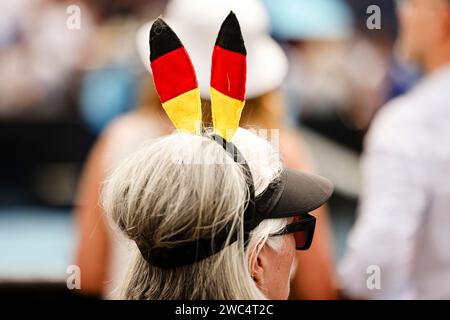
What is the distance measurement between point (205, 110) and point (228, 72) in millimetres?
866

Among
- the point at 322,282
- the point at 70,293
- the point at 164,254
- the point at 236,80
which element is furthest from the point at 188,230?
the point at 70,293

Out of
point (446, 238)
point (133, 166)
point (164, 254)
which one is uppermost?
point (133, 166)

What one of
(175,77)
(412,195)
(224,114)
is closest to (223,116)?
(224,114)

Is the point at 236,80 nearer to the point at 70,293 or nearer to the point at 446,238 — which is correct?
the point at 446,238

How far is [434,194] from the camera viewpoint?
269 centimetres

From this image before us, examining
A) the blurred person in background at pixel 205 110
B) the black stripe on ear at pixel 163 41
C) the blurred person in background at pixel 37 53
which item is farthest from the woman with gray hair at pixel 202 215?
the blurred person in background at pixel 37 53

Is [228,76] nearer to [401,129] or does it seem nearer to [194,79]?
[194,79]

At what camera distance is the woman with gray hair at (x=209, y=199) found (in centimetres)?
139

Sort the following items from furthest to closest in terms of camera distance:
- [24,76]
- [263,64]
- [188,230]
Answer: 1. [24,76]
2. [263,64]
3. [188,230]

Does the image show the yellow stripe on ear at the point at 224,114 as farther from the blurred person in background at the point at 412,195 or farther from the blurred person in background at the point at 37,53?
the blurred person in background at the point at 37,53

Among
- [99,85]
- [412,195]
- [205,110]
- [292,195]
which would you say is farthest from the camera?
[99,85]

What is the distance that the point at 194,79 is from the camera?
151 centimetres

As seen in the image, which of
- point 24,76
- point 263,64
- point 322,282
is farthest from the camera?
point 24,76
